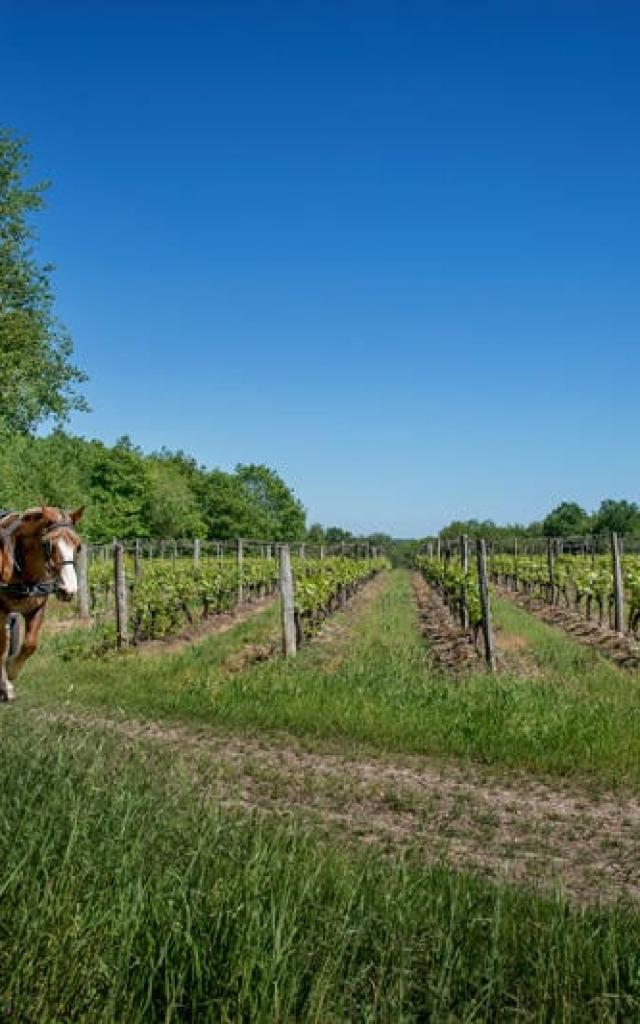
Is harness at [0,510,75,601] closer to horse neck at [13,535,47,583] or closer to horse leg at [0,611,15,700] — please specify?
horse neck at [13,535,47,583]

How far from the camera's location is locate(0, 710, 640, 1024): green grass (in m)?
2.50

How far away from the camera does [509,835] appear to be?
18.1ft

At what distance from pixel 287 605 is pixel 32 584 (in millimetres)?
5564

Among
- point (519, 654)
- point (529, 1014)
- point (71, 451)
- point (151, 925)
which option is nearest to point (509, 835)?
point (529, 1014)

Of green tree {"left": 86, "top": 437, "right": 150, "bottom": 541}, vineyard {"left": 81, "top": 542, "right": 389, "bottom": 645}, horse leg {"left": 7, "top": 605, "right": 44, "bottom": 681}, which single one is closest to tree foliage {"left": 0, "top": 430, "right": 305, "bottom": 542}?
green tree {"left": 86, "top": 437, "right": 150, "bottom": 541}

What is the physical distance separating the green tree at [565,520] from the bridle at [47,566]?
112349 millimetres

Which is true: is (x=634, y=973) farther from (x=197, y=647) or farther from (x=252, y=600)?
(x=252, y=600)

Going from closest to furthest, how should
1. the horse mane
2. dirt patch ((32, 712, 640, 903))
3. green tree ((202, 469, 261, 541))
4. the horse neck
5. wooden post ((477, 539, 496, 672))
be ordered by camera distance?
dirt patch ((32, 712, 640, 903))
the horse neck
the horse mane
wooden post ((477, 539, 496, 672))
green tree ((202, 469, 261, 541))

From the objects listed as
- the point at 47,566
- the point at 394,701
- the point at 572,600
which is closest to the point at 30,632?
the point at 47,566

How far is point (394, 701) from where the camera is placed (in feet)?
28.5

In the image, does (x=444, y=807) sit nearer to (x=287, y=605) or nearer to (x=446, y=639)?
(x=287, y=605)

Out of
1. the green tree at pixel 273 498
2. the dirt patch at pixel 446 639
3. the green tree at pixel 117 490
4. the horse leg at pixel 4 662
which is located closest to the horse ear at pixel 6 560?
the horse leg at pixel 4 662

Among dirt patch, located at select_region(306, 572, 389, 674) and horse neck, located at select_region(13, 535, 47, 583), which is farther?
dirt patch, located at select_region(306, 572, 389, 674)

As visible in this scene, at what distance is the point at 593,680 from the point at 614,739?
2.82 m
